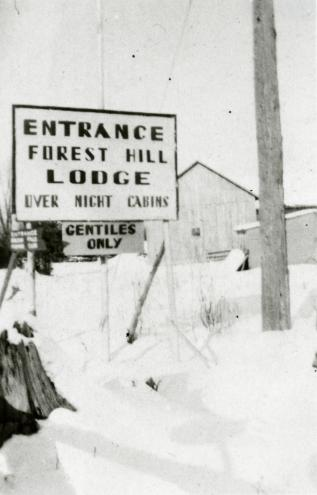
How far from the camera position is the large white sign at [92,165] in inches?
249

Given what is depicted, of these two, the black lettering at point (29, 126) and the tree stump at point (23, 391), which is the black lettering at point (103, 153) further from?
the tree stump at point (23, 391)

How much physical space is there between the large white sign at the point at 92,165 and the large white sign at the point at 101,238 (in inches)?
26.9

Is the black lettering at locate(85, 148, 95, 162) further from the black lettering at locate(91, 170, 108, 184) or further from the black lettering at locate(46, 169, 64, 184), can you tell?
the black lettering at locate(46, 169, 64, 184)

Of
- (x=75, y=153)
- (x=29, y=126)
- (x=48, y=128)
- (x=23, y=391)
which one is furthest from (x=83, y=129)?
(x=23, y=391)

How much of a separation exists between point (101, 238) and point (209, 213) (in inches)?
806

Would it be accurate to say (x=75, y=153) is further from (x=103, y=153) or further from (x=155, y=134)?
(x=155, y=134)

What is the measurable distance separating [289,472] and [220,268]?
14121 millimetres

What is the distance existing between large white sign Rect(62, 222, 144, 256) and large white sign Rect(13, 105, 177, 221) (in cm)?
68

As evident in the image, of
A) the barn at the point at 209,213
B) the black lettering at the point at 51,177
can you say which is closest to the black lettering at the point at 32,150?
the black lettering at the point at 51,177

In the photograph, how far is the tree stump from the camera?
3.43 metres

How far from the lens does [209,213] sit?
27.3 meters

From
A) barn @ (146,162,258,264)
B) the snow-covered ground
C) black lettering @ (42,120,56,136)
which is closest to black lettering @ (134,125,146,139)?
black lettering @ (42,120,56,136)

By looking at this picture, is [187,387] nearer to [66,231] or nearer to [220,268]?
[66,231]

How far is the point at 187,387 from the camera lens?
533cm
